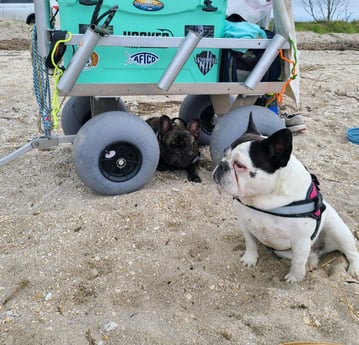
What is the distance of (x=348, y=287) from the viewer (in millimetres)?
2205

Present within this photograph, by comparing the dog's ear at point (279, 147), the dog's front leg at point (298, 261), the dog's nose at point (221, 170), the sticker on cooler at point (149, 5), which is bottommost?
the dog's front leg at point (298, 261)

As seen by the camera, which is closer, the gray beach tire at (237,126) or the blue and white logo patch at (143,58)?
the blue and white logo patch at (143,58)

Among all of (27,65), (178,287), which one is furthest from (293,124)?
(27,65)

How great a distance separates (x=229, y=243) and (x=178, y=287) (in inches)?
20.5

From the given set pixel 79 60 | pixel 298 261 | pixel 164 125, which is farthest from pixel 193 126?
pixel 298 261

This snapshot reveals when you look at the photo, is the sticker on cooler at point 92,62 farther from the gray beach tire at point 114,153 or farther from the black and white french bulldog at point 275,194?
the black and white french bulldog at point 275,194

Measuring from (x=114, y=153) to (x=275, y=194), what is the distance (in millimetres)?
1307

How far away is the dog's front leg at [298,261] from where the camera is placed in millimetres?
2123

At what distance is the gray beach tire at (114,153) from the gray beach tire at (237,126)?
47 centimetres

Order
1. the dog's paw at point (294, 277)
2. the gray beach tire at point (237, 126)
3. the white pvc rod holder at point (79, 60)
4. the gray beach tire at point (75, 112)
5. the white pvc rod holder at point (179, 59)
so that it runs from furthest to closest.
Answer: the gray beach tire at point (75, 112) < the gray beach tire at point (237, 126) < the white pvc rod holder at point (179, 59) < the white pvc rod holder at point (79, 60) < the dog's paw at point (294, 277)

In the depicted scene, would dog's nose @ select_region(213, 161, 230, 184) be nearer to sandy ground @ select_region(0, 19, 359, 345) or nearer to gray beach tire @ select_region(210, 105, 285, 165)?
sandy ground @ select_region(0, 19, 359, 345)

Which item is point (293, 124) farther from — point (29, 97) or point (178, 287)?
point (29, 97)

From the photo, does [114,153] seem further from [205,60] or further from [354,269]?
[354,269]

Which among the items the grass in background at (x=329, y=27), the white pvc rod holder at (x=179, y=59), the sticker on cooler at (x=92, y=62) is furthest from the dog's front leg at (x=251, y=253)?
the grass in background at (x=329, y=27)
